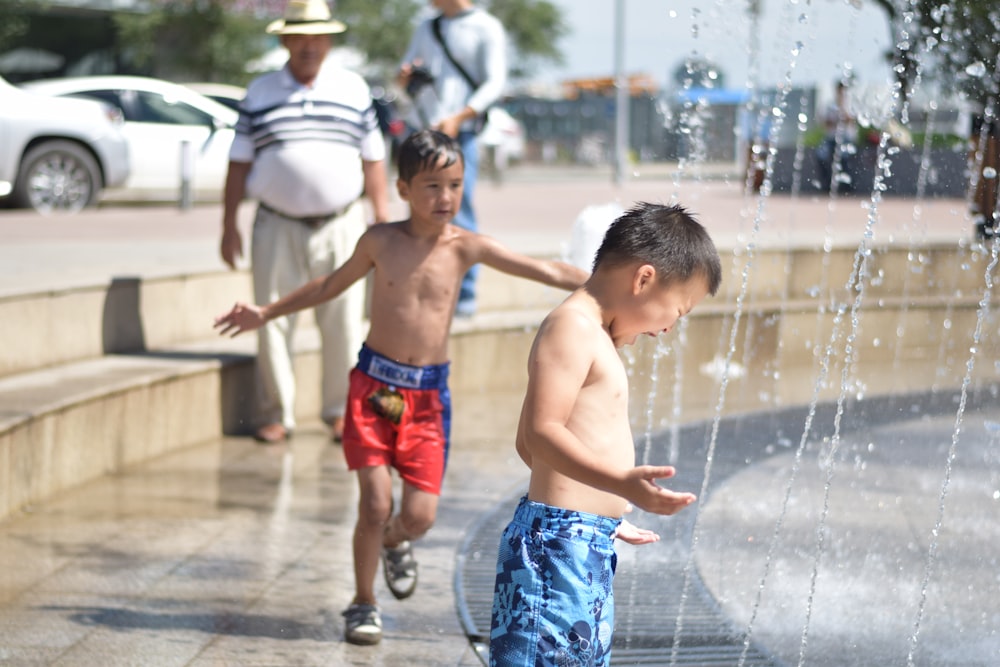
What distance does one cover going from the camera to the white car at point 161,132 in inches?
621

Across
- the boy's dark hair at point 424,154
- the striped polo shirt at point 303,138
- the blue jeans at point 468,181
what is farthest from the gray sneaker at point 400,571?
the blue jeans at point 468,181

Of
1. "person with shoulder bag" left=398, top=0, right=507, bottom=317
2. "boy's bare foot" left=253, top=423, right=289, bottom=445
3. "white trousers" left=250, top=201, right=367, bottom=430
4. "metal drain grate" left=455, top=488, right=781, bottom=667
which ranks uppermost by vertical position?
"person with shoulder bag" left=398, top=0, right=507, bottom=317

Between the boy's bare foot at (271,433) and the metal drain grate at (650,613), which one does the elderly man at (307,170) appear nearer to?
the boy's bare foot at (271,433)

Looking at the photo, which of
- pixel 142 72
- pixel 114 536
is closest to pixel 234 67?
pixel 142 72

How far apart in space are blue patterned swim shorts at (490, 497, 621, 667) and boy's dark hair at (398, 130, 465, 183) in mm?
1462

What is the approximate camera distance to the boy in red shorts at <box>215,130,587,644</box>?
376 cm

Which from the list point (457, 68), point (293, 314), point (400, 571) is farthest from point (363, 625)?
point (457, 68)

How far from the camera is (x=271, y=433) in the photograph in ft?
20.6

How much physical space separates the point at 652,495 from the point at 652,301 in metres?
0.39

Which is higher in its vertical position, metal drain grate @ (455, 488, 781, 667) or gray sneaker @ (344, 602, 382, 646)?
gray sneaker @ (344, 602, 382, 646)

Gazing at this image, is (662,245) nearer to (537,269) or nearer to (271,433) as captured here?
(537,269)

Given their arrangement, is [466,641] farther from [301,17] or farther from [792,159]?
[792,159]

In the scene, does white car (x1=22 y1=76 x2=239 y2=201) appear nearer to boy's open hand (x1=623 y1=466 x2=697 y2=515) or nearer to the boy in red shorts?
the boy in red shorts

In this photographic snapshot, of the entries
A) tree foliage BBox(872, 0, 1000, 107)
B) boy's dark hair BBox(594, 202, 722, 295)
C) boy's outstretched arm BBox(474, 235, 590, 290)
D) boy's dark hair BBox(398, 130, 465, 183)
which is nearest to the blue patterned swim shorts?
boy's dark hair BBox(594, 202, 722, 295)
